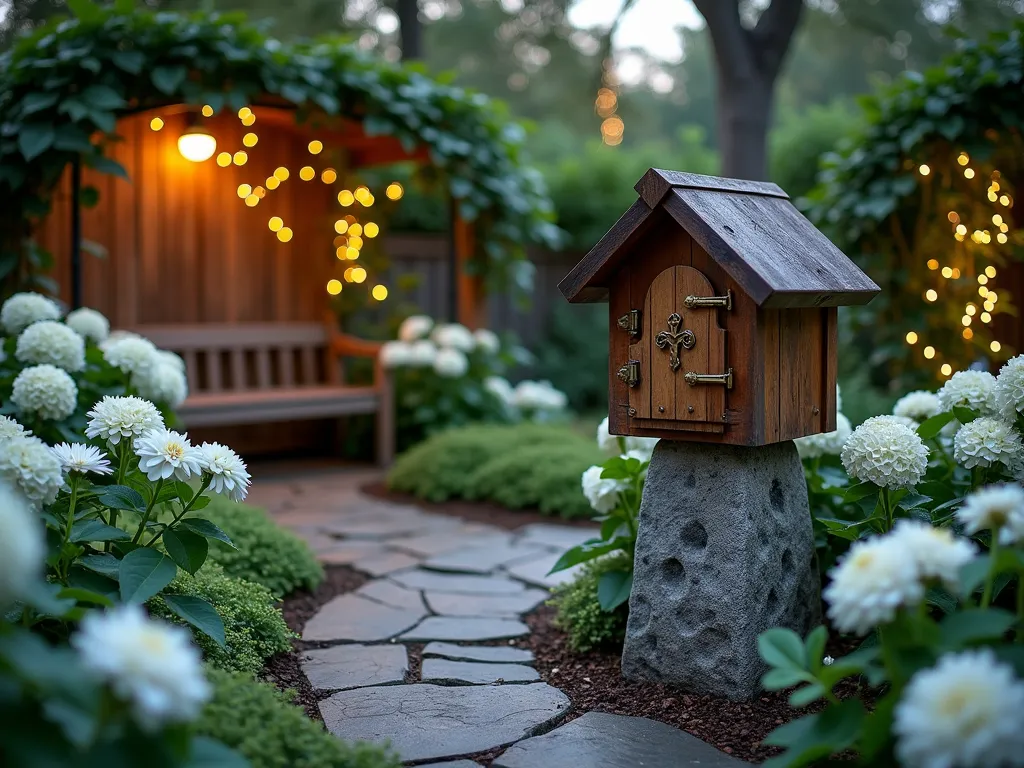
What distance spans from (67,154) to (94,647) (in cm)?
479

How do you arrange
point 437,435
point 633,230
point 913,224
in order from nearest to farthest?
point 633,230 < point 913,224 < point 437,435

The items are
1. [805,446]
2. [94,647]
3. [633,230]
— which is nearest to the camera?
[94,647]

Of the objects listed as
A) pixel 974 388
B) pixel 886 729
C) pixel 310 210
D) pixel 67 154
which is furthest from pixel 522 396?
pixel 886 729

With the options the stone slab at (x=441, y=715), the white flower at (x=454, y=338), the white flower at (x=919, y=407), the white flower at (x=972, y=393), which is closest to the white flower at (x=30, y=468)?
the stone slab at (x=441, y=715)

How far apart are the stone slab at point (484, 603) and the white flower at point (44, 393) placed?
1.60m

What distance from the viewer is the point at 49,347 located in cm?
334

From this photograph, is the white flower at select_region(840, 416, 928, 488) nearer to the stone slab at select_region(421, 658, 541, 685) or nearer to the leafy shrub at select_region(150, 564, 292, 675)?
the stone slab at select_region(421, 658, 541, 685)

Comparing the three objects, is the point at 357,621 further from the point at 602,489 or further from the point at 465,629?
the point at 602,489

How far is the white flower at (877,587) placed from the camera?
62.4 inches

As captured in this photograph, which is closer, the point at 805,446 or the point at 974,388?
the point at 974,388

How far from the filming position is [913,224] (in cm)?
615

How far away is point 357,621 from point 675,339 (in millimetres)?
1712

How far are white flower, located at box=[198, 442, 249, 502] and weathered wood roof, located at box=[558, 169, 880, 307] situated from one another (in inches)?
45.8

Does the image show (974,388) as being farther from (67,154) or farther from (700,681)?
(67,154)
